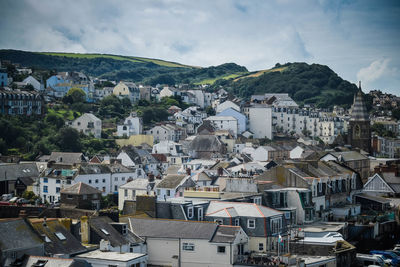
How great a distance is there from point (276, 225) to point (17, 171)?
141 ft

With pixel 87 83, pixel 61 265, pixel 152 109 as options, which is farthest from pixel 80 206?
pixel 87 83

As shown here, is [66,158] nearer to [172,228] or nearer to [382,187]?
[382,187]

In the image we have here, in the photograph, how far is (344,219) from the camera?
2165 inches

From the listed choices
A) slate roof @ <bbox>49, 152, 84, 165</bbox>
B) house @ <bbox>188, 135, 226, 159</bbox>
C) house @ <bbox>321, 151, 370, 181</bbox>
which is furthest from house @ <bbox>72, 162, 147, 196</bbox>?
house @ <bbox>188, 135, 226, 159</bbox>

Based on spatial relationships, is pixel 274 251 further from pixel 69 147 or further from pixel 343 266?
pixel 69 147

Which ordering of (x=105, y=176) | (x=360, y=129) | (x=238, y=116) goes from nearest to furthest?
(x=105, y=176), (x=360, y=129), (x=238, y=116)

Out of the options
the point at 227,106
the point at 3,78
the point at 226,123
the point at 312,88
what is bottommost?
the point at 226,123

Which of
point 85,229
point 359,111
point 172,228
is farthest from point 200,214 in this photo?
point 359,111

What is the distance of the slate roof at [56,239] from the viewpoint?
3216 cm

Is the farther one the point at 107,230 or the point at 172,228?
the point at 172,228

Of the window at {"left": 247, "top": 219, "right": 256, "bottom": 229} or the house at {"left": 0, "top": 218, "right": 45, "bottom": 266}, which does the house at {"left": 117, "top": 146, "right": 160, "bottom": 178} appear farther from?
the house at {"left": 0, "top": 218, "right": 45, "bottom": 266}

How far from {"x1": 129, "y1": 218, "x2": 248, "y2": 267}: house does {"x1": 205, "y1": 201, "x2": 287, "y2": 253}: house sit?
1.60 meters

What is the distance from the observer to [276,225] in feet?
136

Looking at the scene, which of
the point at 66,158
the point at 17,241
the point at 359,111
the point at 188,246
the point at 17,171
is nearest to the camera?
the point at 17,241
